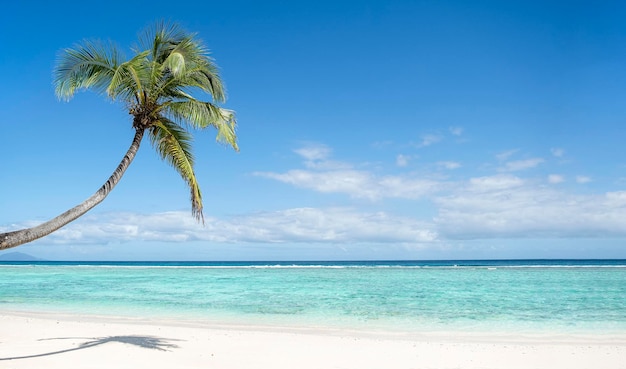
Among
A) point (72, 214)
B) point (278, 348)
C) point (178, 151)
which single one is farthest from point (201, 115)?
point (278, 348)

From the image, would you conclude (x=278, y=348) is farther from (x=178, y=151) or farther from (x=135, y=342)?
(x=178, y=151)

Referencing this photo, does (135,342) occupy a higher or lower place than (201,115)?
lower

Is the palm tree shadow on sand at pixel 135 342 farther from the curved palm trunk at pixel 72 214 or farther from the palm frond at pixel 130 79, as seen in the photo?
the palm frond at pixel 130 79

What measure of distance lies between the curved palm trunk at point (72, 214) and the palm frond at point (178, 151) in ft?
2.16

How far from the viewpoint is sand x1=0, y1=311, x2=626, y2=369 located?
8.26 m

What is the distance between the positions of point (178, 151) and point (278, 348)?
476cm

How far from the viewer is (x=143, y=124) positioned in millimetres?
7367

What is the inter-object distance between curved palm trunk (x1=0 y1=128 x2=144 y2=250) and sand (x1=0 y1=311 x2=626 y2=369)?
288 centimetres

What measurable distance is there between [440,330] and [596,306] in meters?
9.01

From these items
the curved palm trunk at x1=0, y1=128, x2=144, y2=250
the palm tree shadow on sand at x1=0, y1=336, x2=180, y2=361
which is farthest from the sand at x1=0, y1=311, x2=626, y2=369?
the curved palm trunk at x1=0, y1=128, x2=144, y2=250

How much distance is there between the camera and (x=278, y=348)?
32.0 feet

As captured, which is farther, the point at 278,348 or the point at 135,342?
the point at 135,342

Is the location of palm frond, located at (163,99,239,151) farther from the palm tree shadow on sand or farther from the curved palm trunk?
the palm tree shadow on sand

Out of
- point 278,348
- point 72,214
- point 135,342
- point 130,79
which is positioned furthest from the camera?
point 135,342
